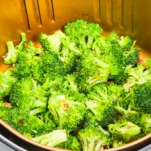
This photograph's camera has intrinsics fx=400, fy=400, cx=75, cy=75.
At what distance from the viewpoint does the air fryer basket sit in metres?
1.61

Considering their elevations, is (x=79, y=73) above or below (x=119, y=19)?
below

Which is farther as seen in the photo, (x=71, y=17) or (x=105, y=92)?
(x=71, y=17)

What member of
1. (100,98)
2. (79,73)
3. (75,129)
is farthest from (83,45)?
(75,129)

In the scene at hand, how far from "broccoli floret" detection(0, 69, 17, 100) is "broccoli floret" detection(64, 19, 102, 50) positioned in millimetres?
300

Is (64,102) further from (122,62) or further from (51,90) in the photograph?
(122,62)

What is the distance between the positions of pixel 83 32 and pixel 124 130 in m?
0.51

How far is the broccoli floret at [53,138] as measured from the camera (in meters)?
1.30

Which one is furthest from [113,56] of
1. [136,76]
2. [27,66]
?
[27,66]

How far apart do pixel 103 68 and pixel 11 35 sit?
42 centimetres

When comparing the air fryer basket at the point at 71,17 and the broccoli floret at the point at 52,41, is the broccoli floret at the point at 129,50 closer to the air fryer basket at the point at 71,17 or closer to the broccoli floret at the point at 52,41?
the air fryer basket at the point at 71,17

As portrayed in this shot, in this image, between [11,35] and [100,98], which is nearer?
[100,98]

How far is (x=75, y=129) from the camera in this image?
140 cm

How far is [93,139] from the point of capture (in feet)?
4.27

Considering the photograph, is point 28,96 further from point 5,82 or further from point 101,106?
point 101,106
